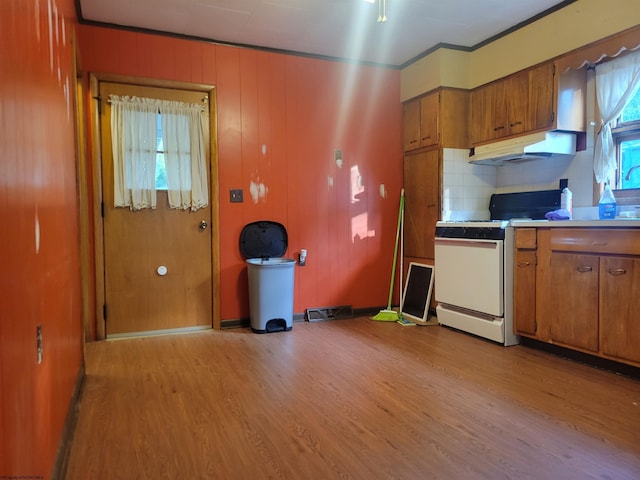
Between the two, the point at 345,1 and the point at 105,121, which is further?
the point at 105,121

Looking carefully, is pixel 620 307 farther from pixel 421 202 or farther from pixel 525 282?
pixel 421 202

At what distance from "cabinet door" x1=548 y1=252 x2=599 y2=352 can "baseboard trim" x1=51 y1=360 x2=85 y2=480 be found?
9.33 feet

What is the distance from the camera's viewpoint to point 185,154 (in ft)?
12.1

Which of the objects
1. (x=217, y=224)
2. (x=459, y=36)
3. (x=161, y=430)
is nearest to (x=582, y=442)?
(x=161, y=430)

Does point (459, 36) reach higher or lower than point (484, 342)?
higher

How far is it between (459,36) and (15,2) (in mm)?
3574

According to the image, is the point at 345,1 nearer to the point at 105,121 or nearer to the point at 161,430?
the point at 105,121

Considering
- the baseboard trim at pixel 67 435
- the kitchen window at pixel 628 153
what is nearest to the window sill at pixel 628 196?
the kitchen window at pixel 628 153

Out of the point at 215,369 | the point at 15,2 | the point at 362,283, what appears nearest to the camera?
the point at 15,2

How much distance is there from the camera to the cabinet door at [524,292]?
3.07 metres

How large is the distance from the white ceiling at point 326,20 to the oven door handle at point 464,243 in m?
1.78

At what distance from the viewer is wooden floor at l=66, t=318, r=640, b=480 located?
5.46 ft

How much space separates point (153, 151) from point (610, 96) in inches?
138

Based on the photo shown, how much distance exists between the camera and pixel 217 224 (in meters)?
3.79
